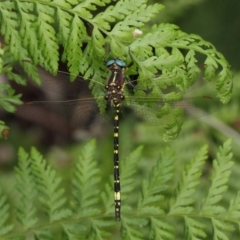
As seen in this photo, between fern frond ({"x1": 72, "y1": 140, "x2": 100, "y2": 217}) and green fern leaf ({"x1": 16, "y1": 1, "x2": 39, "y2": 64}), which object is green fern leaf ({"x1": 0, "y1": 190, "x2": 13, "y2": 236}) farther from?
green fern leaf ({"x1": 16, "y1": 1, "x2": 39, "y2": 64})

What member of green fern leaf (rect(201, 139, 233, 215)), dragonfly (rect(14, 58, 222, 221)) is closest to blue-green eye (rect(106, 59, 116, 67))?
dragonfly (rect(14, 58, 222, 221))

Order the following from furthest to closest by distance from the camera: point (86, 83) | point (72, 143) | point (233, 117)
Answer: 1. point (72, 143)
2. point (233, 117)
3. point (86, 83)

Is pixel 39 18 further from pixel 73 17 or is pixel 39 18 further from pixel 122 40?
pixel 122 40

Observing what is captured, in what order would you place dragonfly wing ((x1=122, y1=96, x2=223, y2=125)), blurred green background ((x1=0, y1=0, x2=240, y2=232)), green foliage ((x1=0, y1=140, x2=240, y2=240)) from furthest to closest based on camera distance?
blurred green background ((x1=0, y1=0, x2=240, y2=232))
dragonfly wing ((x1=122, y1=96, x2=223, y2=125))
green foliage ((x1=0, y1=140, x2=240, y2=240))

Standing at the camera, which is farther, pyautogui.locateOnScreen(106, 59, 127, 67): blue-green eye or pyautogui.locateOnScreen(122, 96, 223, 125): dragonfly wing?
pyautogui.locateOnScreen(122, 96, 223, 125): dragonfly wing

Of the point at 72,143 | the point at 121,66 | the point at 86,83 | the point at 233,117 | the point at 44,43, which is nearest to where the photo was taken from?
the point at 44,43

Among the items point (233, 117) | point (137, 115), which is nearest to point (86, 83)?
point (137, 115)
